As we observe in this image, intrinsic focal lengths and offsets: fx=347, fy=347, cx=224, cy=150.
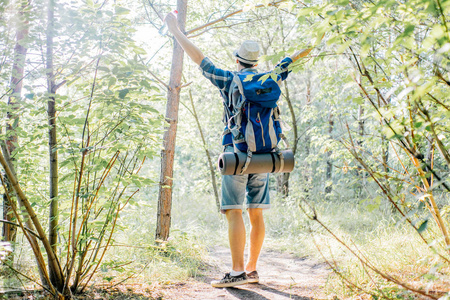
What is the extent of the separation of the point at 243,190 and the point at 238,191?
56 mm

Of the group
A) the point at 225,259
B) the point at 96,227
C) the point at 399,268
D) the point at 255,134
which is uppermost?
the point at 255,134

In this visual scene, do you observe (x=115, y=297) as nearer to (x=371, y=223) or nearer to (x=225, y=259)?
(x=225, y=259)

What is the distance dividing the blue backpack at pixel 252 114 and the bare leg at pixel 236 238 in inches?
19.7

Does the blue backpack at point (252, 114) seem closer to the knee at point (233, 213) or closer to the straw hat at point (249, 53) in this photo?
the straw hat at point (249, 53)

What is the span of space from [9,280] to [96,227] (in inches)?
45.8

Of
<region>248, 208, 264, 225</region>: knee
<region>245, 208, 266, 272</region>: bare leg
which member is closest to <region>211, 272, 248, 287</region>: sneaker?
<region>245, 208, 266, 272</region>: bare leg

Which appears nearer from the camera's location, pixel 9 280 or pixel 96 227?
pixel 96 227

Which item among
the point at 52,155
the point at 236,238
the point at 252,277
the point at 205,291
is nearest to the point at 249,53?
the point at 236,238

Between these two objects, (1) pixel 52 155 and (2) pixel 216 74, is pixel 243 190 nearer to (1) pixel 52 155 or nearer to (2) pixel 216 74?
(2) pixel 216 74

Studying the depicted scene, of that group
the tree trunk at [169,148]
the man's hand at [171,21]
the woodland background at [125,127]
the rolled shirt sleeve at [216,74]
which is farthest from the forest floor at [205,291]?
the man's hand at [171,21]

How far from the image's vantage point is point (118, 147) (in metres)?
2.33

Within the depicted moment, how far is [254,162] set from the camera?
2.73m

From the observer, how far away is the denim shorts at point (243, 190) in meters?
2.98

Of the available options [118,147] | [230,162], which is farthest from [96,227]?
[230,162]
